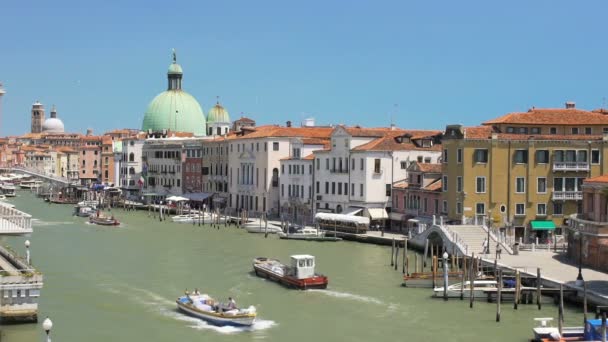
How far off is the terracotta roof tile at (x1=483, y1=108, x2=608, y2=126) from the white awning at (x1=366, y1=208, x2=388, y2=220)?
8.56m

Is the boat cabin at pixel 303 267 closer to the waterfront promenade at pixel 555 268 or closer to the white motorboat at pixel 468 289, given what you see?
the white motorboat at pixel 468 289

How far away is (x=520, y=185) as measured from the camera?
41.9 meters

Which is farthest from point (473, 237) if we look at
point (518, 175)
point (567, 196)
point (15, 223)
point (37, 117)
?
point (37, 117)

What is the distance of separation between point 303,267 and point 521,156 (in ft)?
47.1

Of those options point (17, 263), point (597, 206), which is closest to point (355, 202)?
point (597, 206)

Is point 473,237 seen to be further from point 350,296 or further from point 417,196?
point 350,296

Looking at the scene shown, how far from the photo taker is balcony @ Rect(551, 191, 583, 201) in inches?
1657

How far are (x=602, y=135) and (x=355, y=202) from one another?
14.2 meters

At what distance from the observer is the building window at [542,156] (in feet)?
138

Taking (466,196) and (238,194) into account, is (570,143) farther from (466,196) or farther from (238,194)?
(238,194)

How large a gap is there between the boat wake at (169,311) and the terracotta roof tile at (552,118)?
771 inches

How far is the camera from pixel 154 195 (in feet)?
268

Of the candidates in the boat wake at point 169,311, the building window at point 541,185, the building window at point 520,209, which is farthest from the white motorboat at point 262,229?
the boat wake at point 169,311

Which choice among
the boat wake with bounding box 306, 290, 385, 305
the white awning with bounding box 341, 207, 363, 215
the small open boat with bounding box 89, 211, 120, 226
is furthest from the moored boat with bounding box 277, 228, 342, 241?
the boat wake with bounding box 306, 290, 385, 305
